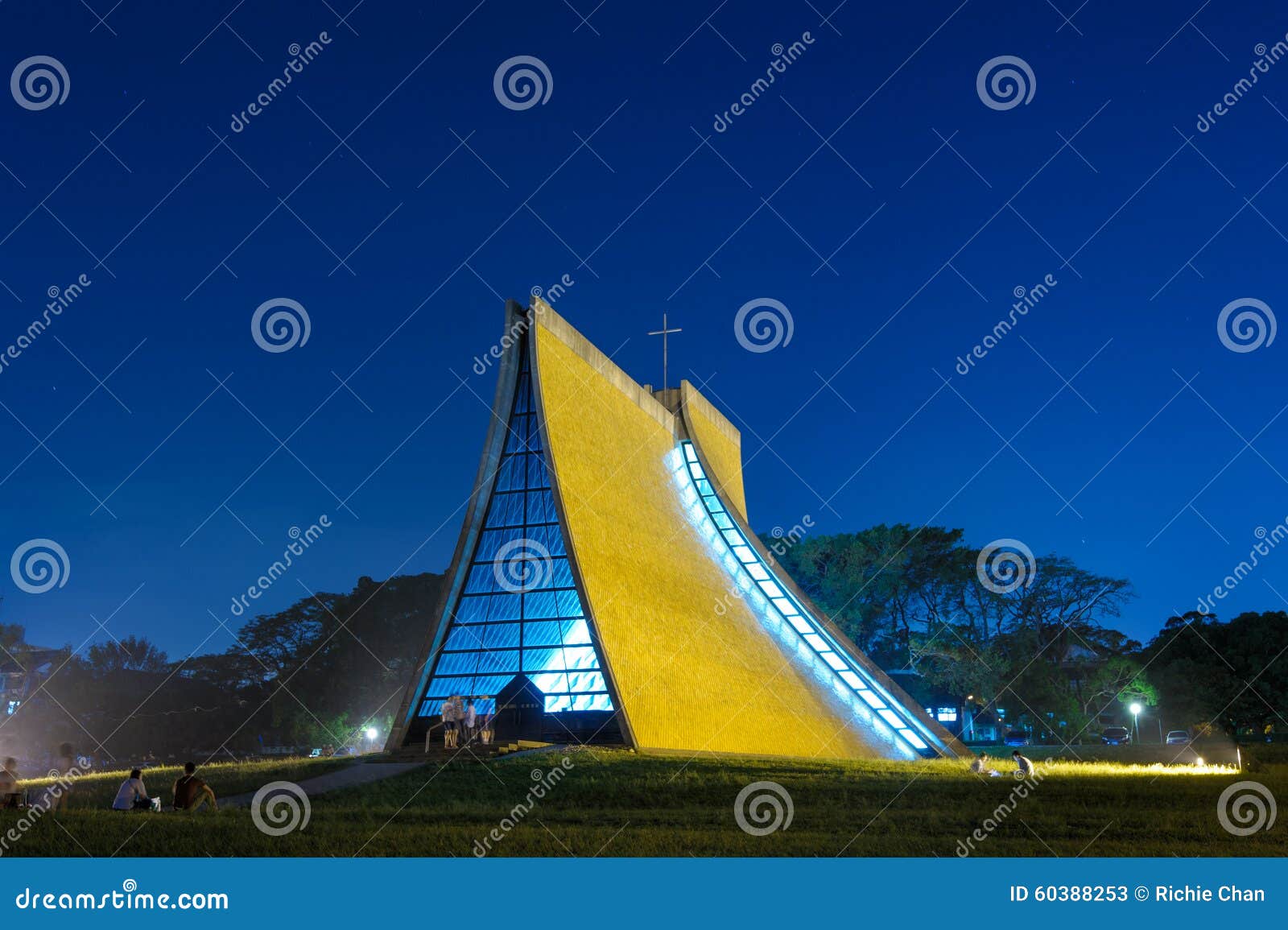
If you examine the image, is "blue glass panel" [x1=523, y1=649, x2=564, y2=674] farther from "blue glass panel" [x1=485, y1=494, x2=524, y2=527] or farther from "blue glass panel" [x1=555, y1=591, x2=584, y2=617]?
"blue glass panel" [x1=485, y1=494, x2=524, y2=527]

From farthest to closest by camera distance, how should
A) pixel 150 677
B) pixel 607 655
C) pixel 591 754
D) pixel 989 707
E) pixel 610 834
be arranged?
pixel 150 677 → pixel 989 707 → pixel 607 655 → pixel 591 754 → pixel 610 834

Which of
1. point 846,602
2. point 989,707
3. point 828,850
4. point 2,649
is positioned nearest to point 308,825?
point 828,850

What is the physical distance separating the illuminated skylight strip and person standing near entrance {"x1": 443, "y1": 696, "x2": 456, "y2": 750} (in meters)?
9.34

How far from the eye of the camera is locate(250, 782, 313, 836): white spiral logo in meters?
10.1

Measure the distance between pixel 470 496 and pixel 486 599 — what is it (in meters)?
2.01

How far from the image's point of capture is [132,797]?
38.5ft

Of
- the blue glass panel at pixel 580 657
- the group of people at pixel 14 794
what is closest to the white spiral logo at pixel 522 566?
the blue glass panel at pixel 580 657

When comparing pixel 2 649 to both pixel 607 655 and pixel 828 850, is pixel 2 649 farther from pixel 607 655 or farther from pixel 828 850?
pixel 828 850

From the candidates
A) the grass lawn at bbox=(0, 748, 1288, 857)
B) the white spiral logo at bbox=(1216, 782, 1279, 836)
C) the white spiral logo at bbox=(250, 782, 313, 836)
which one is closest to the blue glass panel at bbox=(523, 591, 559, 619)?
the grass lawn at bbox=(0, 748, 1288, 857)

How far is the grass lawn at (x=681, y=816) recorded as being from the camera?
9.26m

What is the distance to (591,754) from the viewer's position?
15.9 m

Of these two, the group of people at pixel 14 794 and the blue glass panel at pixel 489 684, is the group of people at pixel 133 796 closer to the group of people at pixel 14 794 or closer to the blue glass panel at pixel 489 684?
the group of people at pixel 14 794

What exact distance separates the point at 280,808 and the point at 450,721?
19.8 ft

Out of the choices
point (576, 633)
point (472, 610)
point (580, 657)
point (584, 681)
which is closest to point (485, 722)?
point (584, 681)
